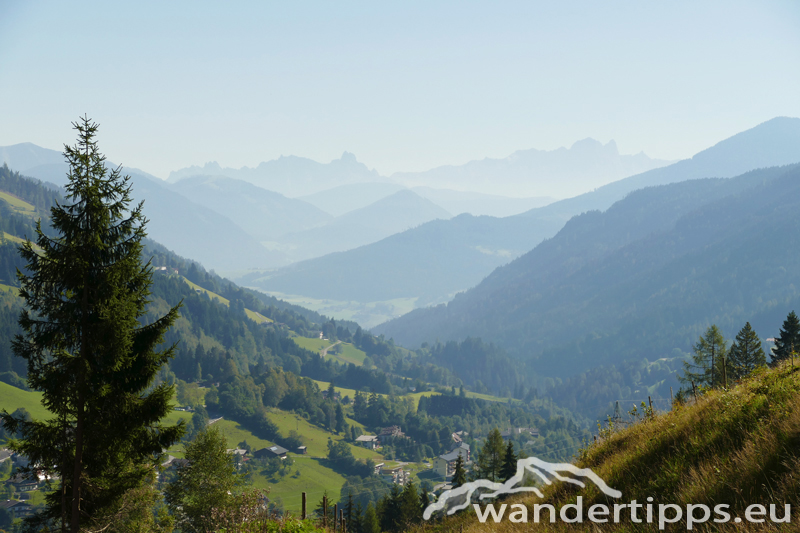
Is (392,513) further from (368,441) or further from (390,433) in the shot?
(390,433)

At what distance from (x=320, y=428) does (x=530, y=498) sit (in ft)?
475

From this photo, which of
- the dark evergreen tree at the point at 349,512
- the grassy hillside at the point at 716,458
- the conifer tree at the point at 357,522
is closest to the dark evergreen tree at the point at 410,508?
the conifer tree at the point at 357,522

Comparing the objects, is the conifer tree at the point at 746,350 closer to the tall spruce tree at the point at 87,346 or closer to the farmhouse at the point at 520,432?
the tall spruce tree at the point at 87,346

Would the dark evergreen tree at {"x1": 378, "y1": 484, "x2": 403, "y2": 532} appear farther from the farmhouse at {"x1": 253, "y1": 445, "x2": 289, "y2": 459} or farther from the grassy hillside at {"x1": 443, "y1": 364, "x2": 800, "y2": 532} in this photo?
the farmhouse at {"x1": 253, "y1": 445, "x2": 289, "y2": 459}

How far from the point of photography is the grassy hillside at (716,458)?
7.24 m

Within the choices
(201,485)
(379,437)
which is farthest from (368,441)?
(201,485)

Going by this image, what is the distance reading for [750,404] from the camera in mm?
9203

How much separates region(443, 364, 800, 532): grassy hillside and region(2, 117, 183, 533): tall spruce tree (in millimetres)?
9135

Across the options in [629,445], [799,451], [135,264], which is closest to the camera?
[799,451]

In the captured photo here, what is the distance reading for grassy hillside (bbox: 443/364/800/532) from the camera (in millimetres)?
7238

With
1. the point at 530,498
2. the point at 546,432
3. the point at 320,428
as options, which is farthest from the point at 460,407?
the point at 530,498

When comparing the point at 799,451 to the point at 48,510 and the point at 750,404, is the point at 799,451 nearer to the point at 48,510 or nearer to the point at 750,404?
the point at 750,404

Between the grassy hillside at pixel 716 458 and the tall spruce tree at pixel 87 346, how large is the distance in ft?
30.0

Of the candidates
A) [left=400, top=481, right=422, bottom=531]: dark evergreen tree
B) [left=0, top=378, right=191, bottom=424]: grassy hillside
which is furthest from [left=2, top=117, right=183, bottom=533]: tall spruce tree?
[left=0, top=378, right=191, bottom=424]: grassy hillside
